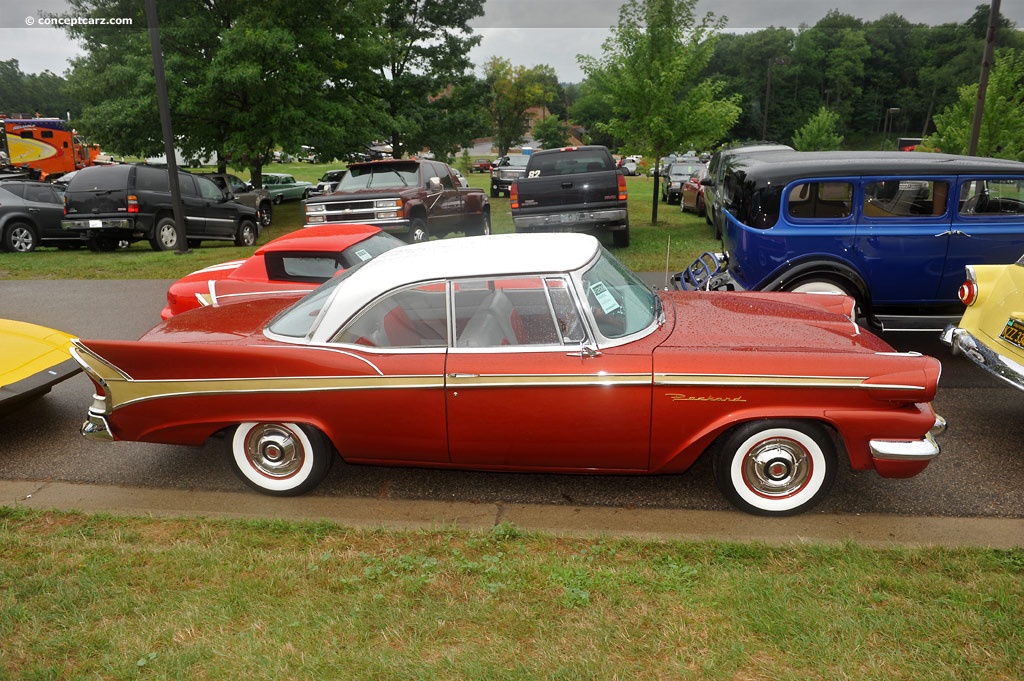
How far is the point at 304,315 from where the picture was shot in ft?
15.1

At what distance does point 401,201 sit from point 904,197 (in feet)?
26.3

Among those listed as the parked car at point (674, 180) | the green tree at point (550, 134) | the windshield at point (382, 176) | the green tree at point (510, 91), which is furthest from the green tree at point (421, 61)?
the green tree at point (550, 134)

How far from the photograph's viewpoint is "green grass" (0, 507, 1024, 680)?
9.64 ft

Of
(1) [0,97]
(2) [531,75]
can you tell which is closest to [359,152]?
(2) [531,75]

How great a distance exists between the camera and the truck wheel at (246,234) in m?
16.3

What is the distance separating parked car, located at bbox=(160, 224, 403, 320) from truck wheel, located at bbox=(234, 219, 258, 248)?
9645 mm

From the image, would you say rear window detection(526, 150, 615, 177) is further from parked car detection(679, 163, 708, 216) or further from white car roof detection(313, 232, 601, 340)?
white car roof detection(313, 232, 601, 340)

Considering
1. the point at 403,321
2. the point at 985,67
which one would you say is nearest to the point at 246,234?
the point at 403,321

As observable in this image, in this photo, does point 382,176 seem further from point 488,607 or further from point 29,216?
point 488,607

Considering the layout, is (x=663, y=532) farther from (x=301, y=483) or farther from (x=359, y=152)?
(x=359, y=152)

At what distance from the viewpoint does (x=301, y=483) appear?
462 centimetres

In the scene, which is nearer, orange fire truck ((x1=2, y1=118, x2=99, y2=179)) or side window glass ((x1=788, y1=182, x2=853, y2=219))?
side window glass ((x1=788, y1=182, x2=853, y2=219))

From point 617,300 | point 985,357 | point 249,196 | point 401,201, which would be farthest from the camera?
point 249,196

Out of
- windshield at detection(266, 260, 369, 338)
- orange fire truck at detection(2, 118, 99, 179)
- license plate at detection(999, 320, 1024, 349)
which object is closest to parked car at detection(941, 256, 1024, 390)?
license plate at detection(999, 320, 1024, 349)
